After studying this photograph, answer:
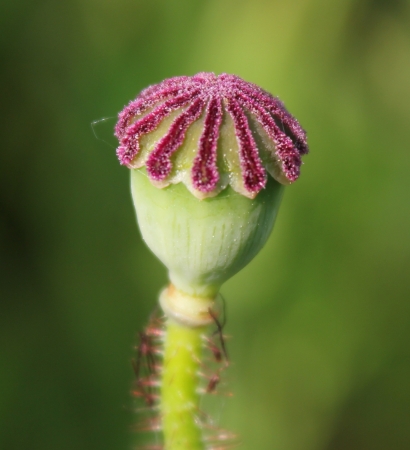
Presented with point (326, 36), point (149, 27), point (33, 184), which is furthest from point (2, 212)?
point (326, 36)

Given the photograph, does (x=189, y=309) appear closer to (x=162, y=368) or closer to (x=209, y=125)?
(x=162, y=368)

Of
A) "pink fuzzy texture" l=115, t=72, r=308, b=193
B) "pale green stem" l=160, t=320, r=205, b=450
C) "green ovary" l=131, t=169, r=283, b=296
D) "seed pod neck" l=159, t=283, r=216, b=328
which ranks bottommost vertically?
"pale green stem" l=160, t=320, r=205, b=450

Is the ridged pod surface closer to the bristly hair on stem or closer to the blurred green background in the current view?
the bristly hair on stem

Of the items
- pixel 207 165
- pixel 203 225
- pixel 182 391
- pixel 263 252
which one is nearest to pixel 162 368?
pixel 182 391

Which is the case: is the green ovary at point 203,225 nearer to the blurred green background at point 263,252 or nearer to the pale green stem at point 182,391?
the pale green stem at point 182,391

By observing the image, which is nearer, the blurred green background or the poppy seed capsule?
the poppy seed capsule

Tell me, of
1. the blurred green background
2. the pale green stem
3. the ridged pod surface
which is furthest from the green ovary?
the blurred green background

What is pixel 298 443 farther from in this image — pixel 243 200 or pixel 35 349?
pixel 243 200
